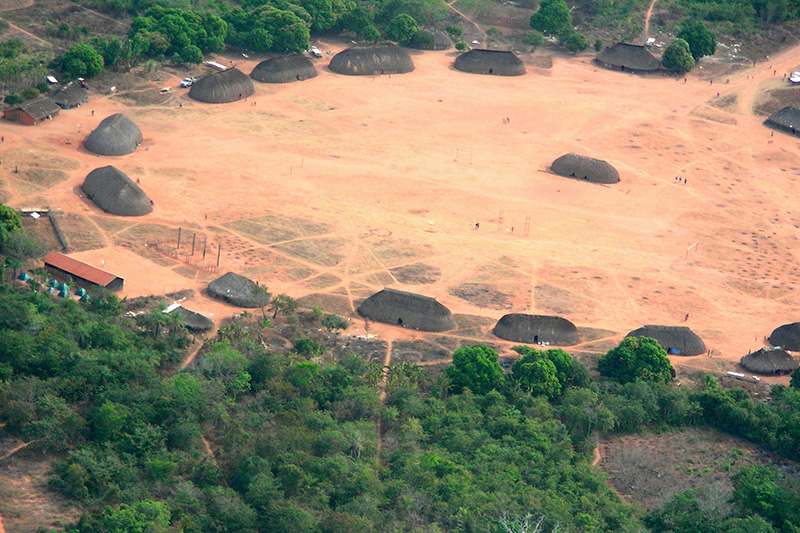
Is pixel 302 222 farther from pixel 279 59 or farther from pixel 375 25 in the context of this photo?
pixel 375 25

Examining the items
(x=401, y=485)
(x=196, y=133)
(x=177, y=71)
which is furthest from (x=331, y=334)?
(x=177, y=71)

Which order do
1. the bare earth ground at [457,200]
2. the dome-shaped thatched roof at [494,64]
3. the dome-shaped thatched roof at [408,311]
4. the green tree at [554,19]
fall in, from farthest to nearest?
the green tree at [554,19]
the dome-shaped thatched roof at [494,64]
the bare earth ground at [457,200]
the dome-shaped thatched roof at [408,311]

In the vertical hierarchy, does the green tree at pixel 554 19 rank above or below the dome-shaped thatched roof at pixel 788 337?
above

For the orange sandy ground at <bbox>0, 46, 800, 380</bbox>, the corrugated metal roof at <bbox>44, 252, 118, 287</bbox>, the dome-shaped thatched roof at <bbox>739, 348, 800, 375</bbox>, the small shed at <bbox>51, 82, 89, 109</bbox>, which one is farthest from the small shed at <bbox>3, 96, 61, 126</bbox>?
the dome-shaped thatched roof at <bbox>739, 348, 800, 375</bbox>

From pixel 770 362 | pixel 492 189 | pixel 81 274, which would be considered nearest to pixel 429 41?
pixel 492 189

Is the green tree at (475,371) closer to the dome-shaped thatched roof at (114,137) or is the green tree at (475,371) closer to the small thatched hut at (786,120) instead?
the dome-shaped thatched roof at (114,137)

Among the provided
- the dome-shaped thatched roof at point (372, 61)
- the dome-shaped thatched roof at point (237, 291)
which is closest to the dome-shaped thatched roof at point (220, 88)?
the dome-shaped thatched roof at point (372, 61)

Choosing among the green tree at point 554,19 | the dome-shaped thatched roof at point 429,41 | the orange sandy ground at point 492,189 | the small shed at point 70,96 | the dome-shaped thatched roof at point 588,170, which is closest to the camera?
the orange sandy ground at point 492,189

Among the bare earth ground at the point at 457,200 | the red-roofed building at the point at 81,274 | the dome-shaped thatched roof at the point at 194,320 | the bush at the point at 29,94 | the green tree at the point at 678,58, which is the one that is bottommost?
the bare earth ground at the point at 457,200

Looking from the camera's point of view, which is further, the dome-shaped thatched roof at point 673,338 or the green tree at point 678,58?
the green tree at point 678,58
